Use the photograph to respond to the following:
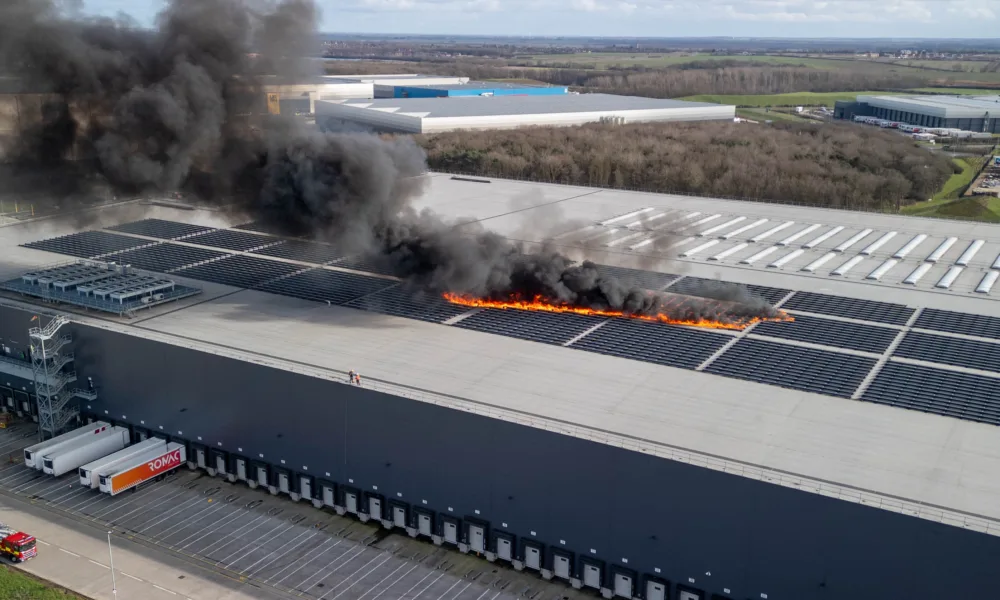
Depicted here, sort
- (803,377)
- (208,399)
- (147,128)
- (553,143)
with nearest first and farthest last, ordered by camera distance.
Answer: (803,377), (208,399), (147,128), (553,143)

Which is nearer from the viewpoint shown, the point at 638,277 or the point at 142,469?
the point at 142,469

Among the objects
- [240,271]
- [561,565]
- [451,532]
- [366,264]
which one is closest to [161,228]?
[240,271]

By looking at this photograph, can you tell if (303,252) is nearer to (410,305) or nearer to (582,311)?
(410,305)

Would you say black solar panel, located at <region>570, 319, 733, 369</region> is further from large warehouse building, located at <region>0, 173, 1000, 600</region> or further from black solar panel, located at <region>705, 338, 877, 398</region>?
black solar panel, located at <region>705, 338, 877, 398</region>

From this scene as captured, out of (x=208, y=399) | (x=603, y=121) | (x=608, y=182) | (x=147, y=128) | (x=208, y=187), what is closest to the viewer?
(x=208, y=399)

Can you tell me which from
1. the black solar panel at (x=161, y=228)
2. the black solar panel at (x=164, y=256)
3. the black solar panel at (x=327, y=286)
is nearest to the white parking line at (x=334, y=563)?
the black solar panel at (x=327, y=286)

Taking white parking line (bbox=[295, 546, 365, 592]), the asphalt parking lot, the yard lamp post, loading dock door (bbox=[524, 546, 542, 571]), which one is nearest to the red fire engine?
the yard lamp post

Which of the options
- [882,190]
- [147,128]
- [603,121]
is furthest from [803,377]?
[603,121]

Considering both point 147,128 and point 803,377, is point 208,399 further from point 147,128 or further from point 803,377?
point 803,377

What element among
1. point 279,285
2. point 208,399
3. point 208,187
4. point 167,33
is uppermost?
point 167,33
